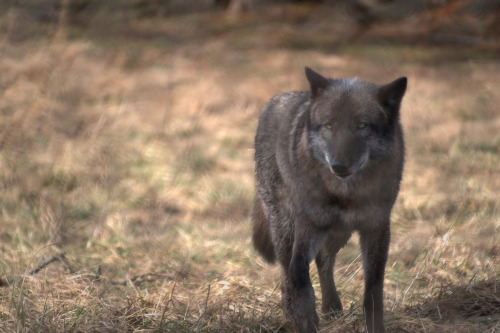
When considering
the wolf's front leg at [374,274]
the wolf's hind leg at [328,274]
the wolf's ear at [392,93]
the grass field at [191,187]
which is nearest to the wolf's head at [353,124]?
the wolf's ear at [392,93]

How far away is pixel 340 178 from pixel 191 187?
494cm

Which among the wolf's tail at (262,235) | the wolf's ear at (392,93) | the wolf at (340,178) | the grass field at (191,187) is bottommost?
the grass field at (191,187)

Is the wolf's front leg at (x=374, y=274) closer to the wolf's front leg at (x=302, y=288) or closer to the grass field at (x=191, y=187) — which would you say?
the grass field at (x=191, y=187)

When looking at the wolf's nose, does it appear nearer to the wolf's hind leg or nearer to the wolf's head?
the wolf's head

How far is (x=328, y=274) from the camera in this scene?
4.43m

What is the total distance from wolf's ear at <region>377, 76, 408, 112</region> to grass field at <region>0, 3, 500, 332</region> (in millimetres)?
1366

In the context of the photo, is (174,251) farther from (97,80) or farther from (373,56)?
(373,56)

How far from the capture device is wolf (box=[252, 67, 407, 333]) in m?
3.58

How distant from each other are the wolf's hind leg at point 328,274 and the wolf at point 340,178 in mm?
100

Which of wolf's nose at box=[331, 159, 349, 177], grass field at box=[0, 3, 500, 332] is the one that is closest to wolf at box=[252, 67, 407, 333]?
wolf's nose at box=[331, 159, 349, 177]

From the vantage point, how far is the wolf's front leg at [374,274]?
3.83 m

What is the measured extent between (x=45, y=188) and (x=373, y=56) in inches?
358

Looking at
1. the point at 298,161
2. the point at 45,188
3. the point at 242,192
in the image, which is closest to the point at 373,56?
the point at 242,192

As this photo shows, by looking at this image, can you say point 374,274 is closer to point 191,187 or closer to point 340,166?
point 340,166
